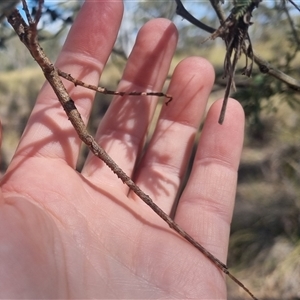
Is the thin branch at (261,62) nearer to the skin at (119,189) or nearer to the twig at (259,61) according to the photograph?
the twig at (259,61)

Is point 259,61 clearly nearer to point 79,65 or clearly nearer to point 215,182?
point 215,182

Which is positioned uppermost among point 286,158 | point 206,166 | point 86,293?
point 286,158

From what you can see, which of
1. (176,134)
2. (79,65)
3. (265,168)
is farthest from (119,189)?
(265,168)

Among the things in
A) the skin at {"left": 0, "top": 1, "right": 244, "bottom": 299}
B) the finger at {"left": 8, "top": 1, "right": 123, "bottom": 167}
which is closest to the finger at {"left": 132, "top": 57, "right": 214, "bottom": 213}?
the skin at {"left": 0, "top": 1, "right": 244, "bottom": 299}

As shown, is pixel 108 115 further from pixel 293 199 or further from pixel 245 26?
pixel 293 199

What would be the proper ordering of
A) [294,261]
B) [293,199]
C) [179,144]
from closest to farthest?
[179,144] → [294,261] → [293,199]

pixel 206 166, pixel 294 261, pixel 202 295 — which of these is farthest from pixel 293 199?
pixel 202 295
